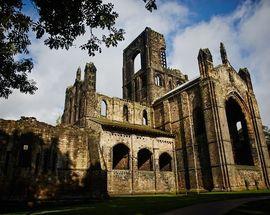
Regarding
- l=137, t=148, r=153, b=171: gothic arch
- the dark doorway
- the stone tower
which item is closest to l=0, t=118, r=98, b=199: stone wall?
l=137, t=148, r=153, b=171: gothic arch

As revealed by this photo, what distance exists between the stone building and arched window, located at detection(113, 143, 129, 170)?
10 cm

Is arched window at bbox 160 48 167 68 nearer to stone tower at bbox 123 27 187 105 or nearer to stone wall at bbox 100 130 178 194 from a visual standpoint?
stone tower at bbox 123 27 187 105

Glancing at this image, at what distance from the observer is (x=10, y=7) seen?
7641mm

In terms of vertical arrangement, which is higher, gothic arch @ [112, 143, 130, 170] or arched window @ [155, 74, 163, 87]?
arched window @ [155, 74, 163, 87]

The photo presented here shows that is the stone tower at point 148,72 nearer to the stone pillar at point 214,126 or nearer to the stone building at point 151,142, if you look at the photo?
the stone building at point 151,142

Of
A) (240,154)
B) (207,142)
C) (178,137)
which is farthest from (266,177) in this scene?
(178,137)

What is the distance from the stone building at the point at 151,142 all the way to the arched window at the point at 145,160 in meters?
0.11

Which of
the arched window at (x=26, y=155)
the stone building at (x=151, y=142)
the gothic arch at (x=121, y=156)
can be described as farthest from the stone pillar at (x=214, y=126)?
the arched window at (x=26, y=155)

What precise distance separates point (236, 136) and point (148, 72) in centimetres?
1511

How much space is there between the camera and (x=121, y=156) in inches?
998

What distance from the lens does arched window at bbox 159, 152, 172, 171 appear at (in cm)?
2647

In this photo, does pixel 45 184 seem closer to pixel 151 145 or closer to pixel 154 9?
pixel 151 145

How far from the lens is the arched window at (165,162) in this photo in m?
26.5

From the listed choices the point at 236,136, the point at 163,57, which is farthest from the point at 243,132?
the point at 163,57
